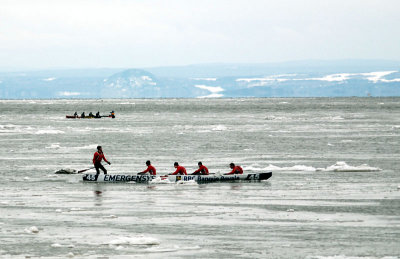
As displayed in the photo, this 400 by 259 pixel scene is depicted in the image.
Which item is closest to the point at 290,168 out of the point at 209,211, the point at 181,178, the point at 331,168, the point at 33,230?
the point at 331,168

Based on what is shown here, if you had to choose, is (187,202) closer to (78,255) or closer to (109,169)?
(78,255)

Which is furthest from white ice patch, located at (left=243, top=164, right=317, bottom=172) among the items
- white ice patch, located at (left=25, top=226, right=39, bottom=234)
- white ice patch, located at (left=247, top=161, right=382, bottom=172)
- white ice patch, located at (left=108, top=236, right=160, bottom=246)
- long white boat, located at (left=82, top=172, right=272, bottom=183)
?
white ice patch, located at (left=108, top=236, right=160, bottom=246)

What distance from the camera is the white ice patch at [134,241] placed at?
71.7 feet

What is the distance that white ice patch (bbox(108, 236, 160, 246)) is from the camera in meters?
21.8

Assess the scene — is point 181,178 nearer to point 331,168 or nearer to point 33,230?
point 331,168

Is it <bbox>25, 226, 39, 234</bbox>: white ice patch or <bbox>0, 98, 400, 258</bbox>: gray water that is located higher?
<bbox>25, 226, 39, 234</bbox>: white ice patch

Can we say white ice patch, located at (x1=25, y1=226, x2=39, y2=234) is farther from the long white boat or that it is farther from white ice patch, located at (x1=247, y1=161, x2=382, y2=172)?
white ice patch, located at (x1=247, y1=161, x2=382, y2=172)

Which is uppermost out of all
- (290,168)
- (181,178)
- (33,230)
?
(181,178)

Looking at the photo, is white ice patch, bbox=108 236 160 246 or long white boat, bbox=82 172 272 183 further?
long white boat, bbox=82 172 272 183

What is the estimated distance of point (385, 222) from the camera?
2512 cm

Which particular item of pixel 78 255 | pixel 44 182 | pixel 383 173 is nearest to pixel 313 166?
pixel 383 173

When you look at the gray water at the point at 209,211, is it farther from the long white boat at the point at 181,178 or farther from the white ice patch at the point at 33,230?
the long white boat at the point at 181,178

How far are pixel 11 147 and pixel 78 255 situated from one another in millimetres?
46266

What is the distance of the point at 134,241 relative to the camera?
72.1 feet
